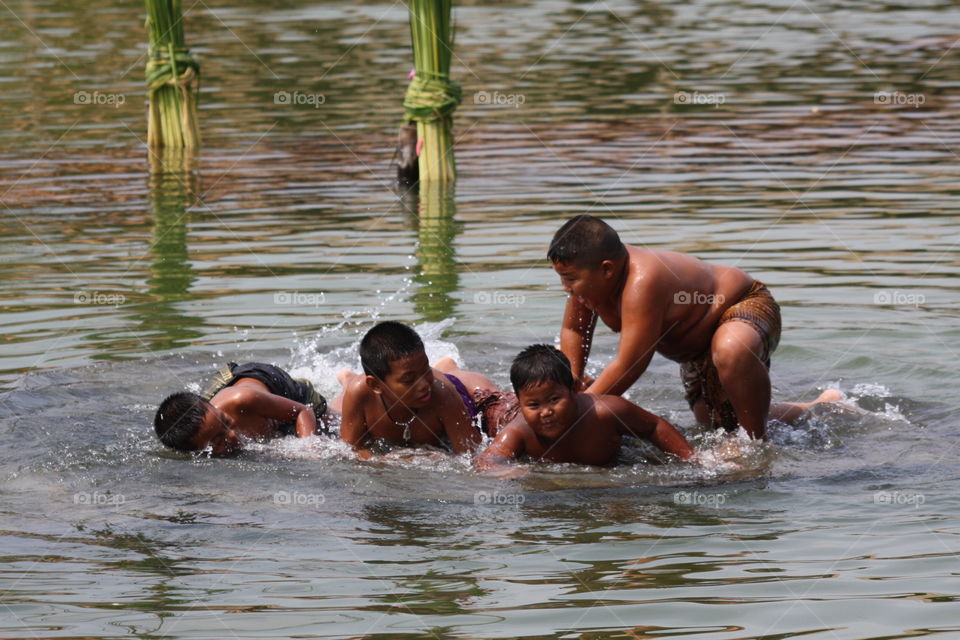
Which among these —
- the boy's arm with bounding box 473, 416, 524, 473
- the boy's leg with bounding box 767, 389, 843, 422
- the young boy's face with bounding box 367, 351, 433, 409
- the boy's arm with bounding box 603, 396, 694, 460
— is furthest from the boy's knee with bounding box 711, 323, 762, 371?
the young boy's face with bounding box 367, 351, 433, 409

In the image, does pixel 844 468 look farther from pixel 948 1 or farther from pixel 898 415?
pixel 948 1

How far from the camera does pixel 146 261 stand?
11.2 meters

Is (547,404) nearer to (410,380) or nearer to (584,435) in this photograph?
(584,435)

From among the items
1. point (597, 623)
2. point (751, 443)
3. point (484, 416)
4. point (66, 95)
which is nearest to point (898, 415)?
point (751, 443)

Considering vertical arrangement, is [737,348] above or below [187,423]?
above

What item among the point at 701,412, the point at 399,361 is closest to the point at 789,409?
the point at 701,412

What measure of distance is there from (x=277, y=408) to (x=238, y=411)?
9.8 inches

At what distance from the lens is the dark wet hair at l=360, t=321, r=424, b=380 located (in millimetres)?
6848

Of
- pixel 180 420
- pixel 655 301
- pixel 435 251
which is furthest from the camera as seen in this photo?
pixel 435 251

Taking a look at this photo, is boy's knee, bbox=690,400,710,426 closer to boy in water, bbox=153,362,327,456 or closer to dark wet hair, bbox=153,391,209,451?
boy in water, bbox=153,362,327,456

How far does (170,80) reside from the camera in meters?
13.9

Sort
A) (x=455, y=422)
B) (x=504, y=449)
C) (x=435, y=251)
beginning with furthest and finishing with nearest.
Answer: (x=435, y=251) < (x=455, y=422) < (x=504, y=449)

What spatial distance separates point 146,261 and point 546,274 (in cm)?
328

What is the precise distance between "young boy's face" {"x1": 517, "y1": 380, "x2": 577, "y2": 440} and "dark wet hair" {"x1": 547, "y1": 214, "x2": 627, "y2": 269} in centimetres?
62
